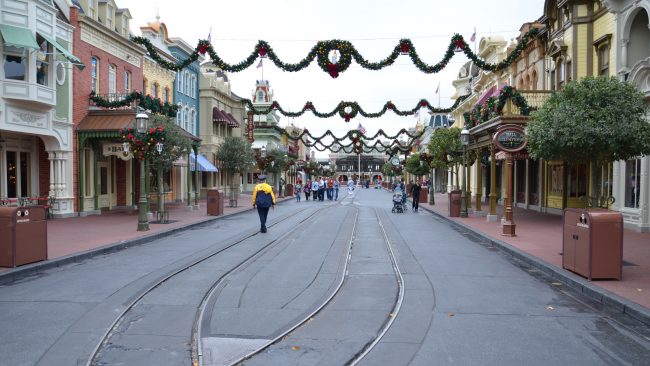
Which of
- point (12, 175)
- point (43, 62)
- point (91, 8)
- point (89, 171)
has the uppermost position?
point (91, 8)

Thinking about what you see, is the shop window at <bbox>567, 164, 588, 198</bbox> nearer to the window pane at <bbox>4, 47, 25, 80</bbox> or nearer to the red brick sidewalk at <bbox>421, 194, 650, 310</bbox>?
the red brick sidewalk at <bbox>421, 194, 650, 310</bbox>

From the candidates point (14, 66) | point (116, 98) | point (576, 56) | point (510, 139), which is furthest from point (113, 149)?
point (576, 56)

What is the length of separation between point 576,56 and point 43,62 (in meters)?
21.6

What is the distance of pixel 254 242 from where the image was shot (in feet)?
51.4

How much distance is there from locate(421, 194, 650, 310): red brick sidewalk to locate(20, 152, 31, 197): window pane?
1839 centimetres

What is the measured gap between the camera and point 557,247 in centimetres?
1396

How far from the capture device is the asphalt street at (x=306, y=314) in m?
5.79

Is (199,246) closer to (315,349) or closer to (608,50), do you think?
(315,349)

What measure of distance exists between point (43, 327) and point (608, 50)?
69.6 feet

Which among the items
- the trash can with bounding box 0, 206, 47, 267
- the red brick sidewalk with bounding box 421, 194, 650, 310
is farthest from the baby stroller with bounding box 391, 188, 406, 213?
the trash can with bounding box 0, 206, 47, 267

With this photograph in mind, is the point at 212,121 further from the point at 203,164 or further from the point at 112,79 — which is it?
the point at 112,79

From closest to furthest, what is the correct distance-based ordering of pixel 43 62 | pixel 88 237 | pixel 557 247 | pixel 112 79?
pixel 557 247 < pixel 88 237 < pixel 43 62 < pixel 112 79

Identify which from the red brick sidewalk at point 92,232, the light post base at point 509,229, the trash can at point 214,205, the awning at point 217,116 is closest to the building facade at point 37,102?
the red brick sidewalk at point 92,232

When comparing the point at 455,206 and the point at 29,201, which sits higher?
the point at 29,201
